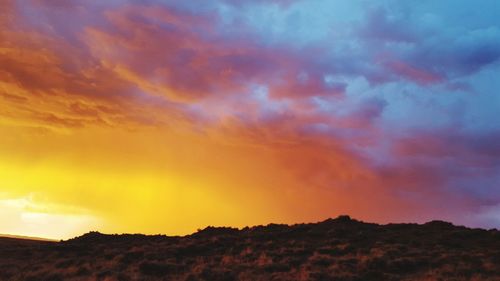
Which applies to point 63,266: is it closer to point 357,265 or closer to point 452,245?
point 357,265

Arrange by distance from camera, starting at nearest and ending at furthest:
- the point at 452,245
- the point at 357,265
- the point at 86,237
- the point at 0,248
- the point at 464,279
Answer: the point at 464,279
the point at 357,265
the point at 452,245
the point at 0,248
the point at 86,237

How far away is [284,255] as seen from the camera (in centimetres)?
3200

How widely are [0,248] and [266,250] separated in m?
25.6

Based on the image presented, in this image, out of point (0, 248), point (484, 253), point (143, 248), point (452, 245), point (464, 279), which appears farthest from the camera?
point (0, 248)

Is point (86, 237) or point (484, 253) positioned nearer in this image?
point (484, 253)

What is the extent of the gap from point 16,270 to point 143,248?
9080 mm

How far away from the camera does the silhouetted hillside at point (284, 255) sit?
26.3 m

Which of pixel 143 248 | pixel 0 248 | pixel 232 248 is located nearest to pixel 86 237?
pixel 0 248

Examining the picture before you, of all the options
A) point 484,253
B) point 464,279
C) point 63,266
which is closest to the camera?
point 464,279

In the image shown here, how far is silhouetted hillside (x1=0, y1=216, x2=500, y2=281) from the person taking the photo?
26.3 meters

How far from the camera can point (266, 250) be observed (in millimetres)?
34344

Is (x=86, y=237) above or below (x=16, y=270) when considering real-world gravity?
above

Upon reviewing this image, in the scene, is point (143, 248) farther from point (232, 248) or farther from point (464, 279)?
point (464, 279)

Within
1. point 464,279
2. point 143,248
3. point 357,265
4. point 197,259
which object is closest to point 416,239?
point 357,265
